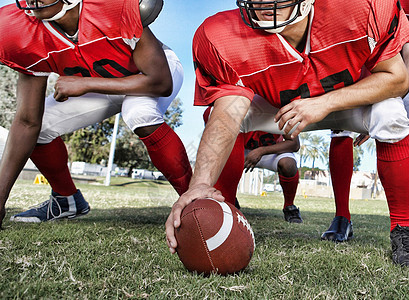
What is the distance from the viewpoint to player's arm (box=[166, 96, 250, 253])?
162 cm

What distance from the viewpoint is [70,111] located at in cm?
303

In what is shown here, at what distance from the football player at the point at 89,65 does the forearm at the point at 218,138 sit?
71 centimetres

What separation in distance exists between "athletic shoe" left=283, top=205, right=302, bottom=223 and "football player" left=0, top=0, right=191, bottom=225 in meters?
2.10

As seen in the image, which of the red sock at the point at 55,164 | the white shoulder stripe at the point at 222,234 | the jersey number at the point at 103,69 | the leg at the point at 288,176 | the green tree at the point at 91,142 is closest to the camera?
the white shoulder stripe at the point at 222,234

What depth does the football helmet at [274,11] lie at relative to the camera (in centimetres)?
199

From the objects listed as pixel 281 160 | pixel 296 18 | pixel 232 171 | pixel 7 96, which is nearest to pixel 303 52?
pixel 296 18

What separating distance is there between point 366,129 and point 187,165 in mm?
1299

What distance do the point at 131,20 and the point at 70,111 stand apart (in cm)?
97

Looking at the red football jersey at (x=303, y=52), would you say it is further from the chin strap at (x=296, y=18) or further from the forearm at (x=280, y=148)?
the forearm at (x=280, y=148)

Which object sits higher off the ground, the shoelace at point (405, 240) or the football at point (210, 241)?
the football at point (210, 241)

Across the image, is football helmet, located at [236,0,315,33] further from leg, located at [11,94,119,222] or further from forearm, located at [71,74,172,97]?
leg, located at [11,94,119,222]

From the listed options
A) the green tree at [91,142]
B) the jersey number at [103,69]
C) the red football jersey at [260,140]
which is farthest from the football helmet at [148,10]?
the green tree at [91,142]

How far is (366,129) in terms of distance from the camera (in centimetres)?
236

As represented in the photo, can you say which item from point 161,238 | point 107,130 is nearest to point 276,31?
point 161,238
